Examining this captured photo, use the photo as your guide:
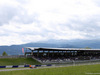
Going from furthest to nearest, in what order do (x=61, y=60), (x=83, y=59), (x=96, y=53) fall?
1. (x=96, y=53)
2. (x=83, y=59)
3. (x=61, y=60)

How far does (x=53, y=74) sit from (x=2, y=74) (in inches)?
403

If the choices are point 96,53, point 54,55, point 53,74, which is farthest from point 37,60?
point 96,53

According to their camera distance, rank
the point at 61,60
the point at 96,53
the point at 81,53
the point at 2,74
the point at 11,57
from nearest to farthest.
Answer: the point at 2,74
the point at 11,57
the point at 61,60
the point at 81,53
the point at 96,53

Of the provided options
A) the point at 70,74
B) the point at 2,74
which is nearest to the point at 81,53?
the point at 70,74

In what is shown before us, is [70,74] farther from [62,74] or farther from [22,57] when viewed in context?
[22,57]

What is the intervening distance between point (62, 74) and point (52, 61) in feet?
105

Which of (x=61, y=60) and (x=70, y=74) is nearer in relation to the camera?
(x=70, y=74)

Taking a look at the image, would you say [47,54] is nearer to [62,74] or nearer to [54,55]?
[54,55]

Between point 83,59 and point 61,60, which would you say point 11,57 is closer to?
point 61,60

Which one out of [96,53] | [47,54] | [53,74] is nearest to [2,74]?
[53,74]

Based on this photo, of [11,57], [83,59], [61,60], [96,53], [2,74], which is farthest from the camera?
[96,53]

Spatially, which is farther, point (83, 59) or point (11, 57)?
point (83, 59)

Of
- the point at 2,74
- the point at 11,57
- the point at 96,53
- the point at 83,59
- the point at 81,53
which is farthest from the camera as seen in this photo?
A: the point at 96,53

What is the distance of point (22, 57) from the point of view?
5981cm
